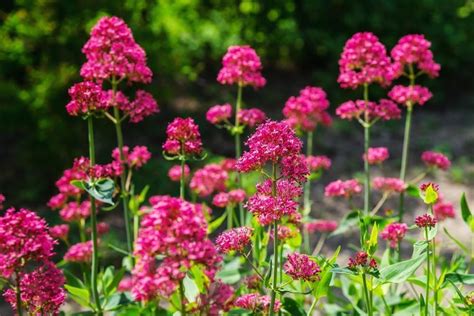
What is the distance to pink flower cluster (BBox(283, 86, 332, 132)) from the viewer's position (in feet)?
12.8

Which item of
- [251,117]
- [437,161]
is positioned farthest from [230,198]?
[437,161]

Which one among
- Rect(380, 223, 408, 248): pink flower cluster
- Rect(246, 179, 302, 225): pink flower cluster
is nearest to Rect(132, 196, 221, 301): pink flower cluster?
Rect(246, 179, 302, 225): pink flower cluster

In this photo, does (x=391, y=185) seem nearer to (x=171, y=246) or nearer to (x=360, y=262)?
(x=360, y=262)

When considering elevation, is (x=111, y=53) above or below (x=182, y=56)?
below

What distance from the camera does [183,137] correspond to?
2760mm

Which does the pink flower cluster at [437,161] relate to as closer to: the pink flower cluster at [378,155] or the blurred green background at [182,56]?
the pink flower cluster at [378,155]

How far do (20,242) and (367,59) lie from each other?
2.08m

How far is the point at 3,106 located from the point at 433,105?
584 cm

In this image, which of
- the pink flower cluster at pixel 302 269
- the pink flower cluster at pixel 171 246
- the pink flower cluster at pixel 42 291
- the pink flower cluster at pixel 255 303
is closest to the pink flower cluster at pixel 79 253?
the pink flower cluster at pixel 42 291

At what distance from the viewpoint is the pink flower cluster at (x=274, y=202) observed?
225cm

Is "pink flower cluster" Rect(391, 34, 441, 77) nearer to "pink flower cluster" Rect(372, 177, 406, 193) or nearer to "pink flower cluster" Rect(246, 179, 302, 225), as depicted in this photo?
"pink flower cluster" Rect(372, 177, 406, 193)

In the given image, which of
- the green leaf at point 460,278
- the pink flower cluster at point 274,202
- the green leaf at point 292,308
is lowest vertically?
the green leaf at point 292,308

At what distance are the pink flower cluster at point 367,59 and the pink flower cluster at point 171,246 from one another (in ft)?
6.34

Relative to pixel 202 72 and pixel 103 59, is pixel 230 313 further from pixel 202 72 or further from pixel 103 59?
pixel 202 72
